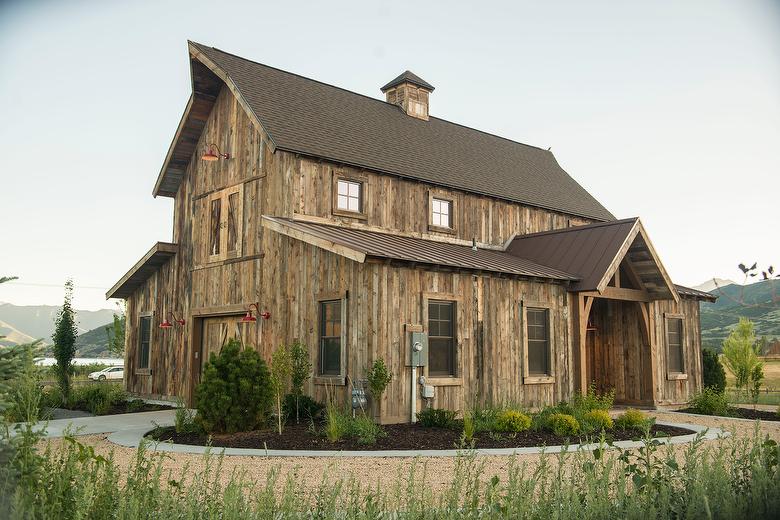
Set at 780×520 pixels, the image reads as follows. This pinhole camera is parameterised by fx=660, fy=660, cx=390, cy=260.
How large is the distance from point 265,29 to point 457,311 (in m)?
7.97

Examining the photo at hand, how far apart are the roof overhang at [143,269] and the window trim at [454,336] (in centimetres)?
910

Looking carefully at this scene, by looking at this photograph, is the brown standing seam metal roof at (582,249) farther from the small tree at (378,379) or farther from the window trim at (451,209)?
the small tree at (378,379)

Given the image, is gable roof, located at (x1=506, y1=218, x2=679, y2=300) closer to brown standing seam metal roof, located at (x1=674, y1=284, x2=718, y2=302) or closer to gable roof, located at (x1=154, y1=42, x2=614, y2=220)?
brown standing seam metal roof, located at (x1=674, y1=284, x2=718, y2=302)

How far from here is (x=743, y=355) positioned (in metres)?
23.8

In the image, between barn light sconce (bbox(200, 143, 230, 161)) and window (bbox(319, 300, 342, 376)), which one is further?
barn light sconce (bbox(200, 143, 230, 161))

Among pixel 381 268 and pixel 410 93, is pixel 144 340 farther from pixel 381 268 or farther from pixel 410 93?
pixel 410 93

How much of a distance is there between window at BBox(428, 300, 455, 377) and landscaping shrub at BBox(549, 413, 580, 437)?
2.64 m

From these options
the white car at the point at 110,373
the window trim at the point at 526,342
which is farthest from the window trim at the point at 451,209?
the white car at the point at 110,373

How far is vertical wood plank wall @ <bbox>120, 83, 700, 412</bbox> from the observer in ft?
43.4

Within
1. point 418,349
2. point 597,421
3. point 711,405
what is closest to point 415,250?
point 418,349

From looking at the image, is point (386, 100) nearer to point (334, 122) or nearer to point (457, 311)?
point (334, 122)

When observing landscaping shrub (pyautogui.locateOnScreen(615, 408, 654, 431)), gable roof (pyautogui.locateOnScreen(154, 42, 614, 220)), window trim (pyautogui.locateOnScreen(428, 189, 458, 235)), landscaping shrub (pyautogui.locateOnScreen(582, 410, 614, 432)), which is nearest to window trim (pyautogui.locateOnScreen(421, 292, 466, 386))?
landscaping shrub (pyautogui.locateOnScreen(582, 410, 614, 432))

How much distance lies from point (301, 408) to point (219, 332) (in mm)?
5100

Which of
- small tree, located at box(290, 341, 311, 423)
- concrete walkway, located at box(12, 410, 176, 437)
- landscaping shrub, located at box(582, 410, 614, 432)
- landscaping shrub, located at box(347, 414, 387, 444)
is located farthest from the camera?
small tree, located at box(290, 341, 311, 423)
